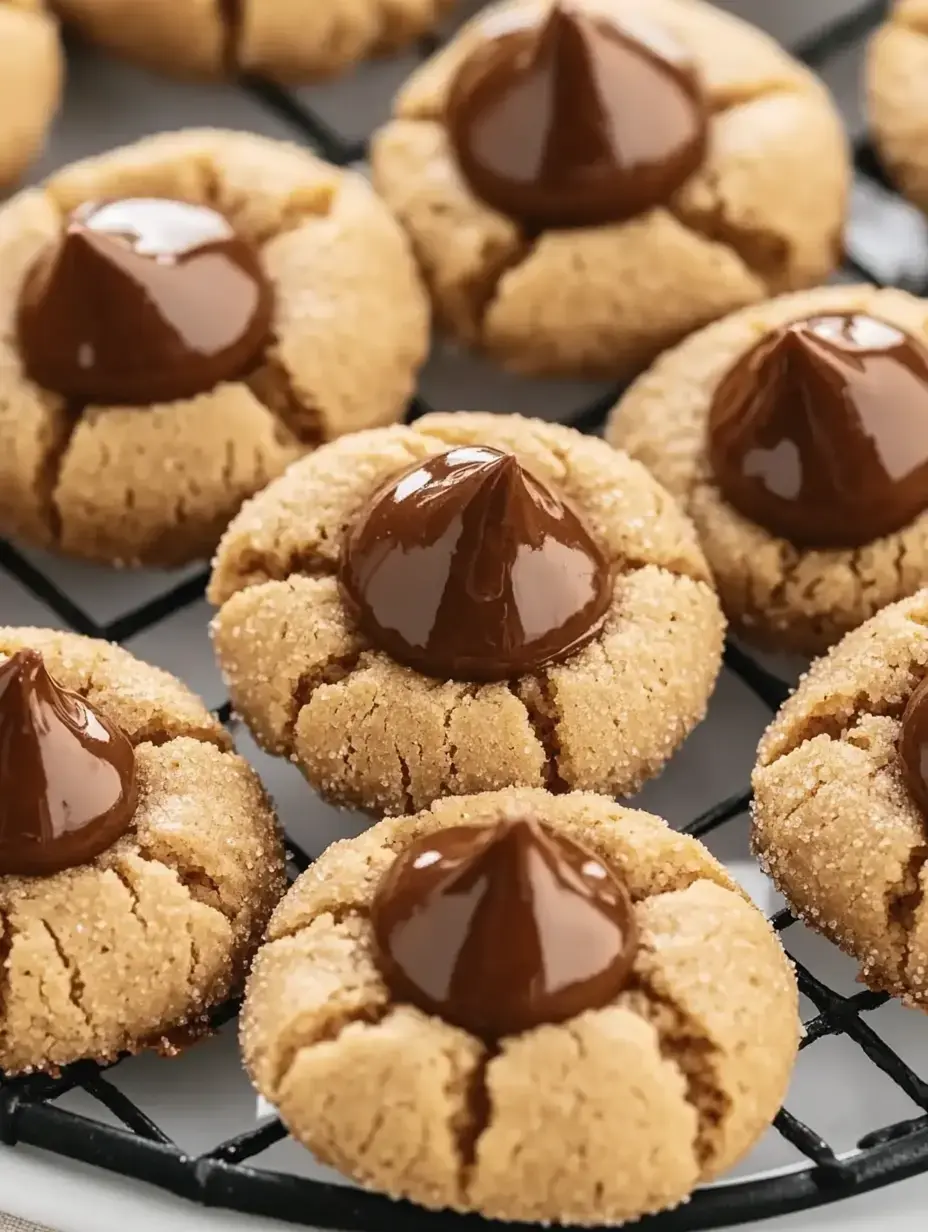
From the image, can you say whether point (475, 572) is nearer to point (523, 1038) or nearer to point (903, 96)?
point (523, 1038)

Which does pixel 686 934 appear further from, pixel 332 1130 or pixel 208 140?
pixel 208 140

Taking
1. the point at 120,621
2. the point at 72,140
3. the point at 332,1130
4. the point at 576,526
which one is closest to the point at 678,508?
the point at 576,526

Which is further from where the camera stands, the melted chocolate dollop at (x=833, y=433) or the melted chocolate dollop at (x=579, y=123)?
the melted chocolate dollop at (x=579, y=123)

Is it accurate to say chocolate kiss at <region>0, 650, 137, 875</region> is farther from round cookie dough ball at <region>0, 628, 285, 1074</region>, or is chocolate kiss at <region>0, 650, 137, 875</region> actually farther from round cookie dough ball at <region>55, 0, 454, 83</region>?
round cookie dough ball at <region>55, 0, 454, 83</region>

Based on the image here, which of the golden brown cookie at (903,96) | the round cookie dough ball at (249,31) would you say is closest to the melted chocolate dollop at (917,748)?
the golden brown cookie at (903,96)

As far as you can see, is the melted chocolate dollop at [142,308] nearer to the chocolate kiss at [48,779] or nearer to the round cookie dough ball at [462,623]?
the round cookie dough ball at [462,623]
